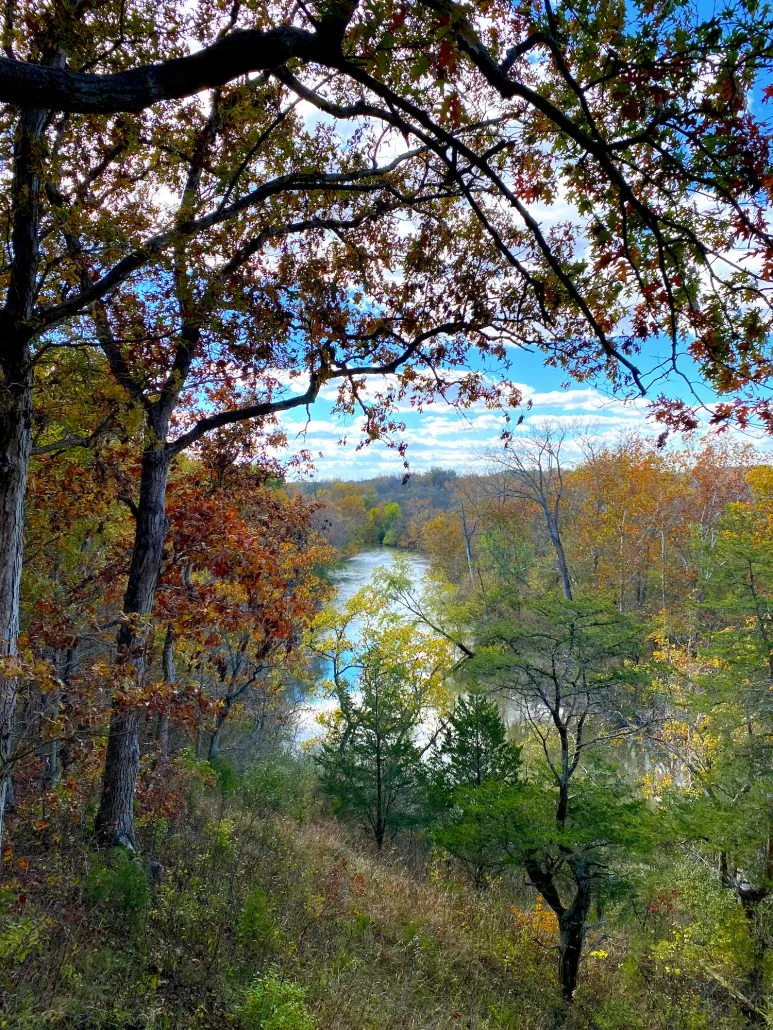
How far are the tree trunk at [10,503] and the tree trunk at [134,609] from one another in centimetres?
229

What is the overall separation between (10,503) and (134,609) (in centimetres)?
270

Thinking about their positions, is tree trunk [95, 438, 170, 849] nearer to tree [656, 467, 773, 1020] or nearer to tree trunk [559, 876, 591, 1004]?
tree trunk [559, 876, 591, 1004]

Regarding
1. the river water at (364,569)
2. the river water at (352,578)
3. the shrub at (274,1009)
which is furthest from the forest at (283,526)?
the river water at (364,569)

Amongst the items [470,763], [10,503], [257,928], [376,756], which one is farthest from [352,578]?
[10,503]

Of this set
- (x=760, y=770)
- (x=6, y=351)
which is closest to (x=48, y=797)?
(x=6, y=351)

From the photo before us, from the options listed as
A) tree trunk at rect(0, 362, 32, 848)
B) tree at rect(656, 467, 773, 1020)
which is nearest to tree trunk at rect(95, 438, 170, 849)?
tree trunk at rect(0, 362, 32, 848)

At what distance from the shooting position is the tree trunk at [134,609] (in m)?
5.67

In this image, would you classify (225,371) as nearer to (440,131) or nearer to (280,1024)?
(440,131)

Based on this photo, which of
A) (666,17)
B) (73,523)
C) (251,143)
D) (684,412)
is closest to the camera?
(666,17)

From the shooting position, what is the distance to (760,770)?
9.52 m

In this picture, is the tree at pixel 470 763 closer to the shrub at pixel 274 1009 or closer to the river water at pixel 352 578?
the river water at pixel 352 578

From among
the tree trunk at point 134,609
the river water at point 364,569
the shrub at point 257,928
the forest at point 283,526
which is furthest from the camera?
the river water at point 364,569

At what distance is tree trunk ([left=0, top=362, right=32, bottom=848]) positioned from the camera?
123 inches

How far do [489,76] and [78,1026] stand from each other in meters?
5.34
